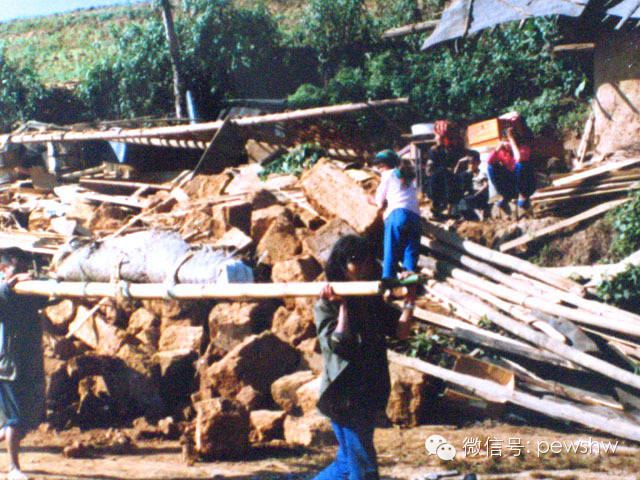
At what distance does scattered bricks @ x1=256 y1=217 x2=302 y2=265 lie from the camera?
7609mm

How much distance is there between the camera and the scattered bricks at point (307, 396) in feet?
19.5

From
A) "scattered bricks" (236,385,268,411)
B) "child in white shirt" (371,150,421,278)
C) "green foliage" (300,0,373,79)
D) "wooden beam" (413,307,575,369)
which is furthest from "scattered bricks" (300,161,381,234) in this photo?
"green foliage" (300,0,373,79)


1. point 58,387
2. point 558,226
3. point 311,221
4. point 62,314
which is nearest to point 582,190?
point 558,226

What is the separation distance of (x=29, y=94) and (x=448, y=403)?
15742 millimetres

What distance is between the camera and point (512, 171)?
8422 millimetres

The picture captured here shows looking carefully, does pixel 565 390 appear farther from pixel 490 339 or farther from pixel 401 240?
pixel 401 240

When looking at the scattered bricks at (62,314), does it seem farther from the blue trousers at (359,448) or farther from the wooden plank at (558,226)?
the blue trousers at (359,448)

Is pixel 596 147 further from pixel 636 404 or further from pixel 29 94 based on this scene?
pixel 29 94

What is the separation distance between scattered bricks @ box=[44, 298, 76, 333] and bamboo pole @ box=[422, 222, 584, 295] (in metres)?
4.49

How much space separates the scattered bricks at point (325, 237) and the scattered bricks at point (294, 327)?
687 mm

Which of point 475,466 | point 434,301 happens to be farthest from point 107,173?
point 475,466

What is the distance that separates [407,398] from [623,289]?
2469mm

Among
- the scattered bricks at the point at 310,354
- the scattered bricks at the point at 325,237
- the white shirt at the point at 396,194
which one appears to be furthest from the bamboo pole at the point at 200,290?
the white shirt at the point at 396,194

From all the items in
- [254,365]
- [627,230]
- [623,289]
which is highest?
[627,230]
